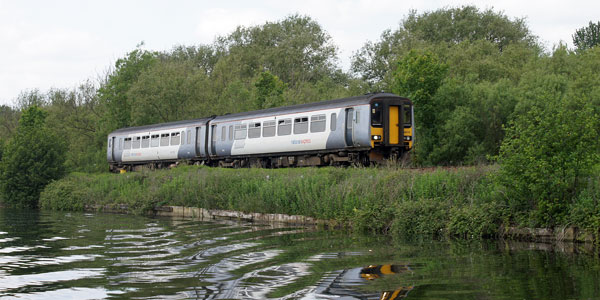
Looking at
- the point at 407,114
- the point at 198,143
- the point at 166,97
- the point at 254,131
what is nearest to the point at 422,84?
the point at 407,114

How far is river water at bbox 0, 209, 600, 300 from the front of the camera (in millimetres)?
7674

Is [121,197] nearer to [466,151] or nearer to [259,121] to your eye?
[259,121]

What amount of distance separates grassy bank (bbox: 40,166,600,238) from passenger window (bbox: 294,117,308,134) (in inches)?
169

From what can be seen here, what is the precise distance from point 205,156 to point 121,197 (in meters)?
7.57

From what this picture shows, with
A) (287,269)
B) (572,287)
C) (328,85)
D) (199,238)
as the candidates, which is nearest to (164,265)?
(287,269)

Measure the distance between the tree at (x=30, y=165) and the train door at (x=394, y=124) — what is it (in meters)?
17.7

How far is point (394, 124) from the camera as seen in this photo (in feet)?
86.8

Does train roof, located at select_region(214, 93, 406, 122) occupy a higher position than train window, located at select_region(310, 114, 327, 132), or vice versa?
train roof, located at select_region(214, 93, 406, 122)

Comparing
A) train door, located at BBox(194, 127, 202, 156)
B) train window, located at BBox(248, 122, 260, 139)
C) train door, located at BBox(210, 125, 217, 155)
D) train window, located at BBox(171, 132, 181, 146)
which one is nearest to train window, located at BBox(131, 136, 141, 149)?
train window, located at BBox(171, 132, 181, 146)

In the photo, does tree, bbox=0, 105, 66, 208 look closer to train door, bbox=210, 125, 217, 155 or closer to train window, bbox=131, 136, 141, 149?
train window, bbox=131, 136, 141, 149

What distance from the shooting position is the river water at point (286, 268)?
7674 millimetres

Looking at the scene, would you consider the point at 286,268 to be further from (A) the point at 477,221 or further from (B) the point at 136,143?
(B) the point at 136,143

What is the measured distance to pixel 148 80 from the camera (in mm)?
49625

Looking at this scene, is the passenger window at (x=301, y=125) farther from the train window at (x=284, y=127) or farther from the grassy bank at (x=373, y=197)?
the grassy bank at (x=373, y=197)
